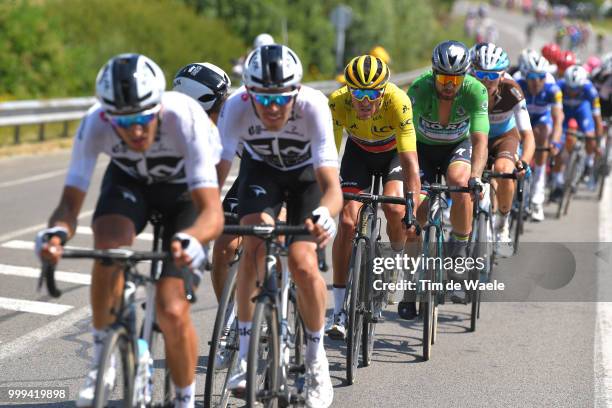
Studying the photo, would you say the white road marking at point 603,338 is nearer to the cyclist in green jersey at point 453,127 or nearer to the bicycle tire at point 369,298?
the cyclist in green jersey at point 453,127

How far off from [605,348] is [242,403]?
296 cm

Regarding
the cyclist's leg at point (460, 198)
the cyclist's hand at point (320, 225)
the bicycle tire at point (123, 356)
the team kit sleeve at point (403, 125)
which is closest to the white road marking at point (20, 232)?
the cyclist's leg at point (460, 198)

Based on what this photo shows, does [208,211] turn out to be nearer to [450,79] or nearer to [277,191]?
[277,191]

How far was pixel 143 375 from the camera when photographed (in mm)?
4777

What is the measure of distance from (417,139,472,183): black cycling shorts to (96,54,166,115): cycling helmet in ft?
14.8

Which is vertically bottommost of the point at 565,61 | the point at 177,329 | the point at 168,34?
the point at 177,329

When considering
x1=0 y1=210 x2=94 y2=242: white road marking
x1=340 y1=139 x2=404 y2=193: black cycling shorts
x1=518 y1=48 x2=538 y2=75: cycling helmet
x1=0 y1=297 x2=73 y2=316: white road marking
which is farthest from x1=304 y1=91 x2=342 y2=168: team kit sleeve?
x1=518 y1=48 x2=538 y2=75: cycling helmet

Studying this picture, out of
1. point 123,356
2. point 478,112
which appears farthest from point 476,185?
point 123,356

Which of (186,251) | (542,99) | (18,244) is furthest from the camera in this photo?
(542,99)

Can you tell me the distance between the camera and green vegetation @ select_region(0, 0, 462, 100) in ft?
83.7

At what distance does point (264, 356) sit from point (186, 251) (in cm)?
105

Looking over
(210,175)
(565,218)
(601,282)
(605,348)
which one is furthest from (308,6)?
(210,175)

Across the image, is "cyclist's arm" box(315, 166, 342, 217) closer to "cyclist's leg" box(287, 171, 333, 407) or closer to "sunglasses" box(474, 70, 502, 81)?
"cyclist's leg" box(287, 171, 333, 407)

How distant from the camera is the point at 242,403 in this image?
621cm
